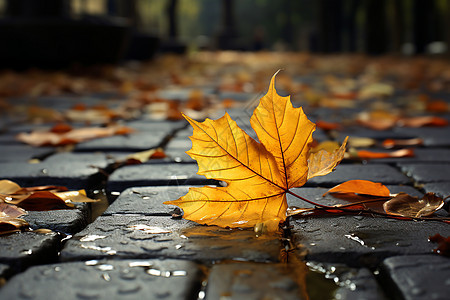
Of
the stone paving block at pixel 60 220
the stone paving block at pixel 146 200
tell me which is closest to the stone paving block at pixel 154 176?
the stone paving block at pixel 146 200

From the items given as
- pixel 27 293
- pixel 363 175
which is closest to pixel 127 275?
pixel 27 293

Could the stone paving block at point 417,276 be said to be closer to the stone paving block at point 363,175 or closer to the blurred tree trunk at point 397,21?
the stone paving block at point 363,175

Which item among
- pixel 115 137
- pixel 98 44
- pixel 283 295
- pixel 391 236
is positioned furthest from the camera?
pixel 98 44

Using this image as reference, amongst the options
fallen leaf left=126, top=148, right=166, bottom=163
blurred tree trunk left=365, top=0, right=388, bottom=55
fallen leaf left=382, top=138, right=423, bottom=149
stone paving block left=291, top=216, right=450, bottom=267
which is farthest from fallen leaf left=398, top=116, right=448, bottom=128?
blurred tree trunk left=365, top=0, right=388, bottom=55

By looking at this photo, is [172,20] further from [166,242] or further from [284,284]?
[284,284]

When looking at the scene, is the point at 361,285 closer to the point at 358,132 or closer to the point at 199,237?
the point at 199,237

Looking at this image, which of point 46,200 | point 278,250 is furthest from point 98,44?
point 278,250

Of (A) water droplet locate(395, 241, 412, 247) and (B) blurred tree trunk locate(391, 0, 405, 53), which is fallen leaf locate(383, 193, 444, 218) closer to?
(A) water droplet locate(395, 241, 412, 247)
